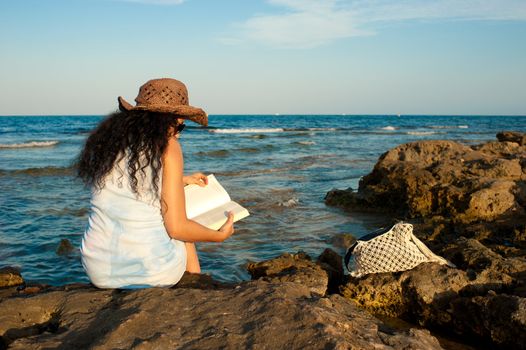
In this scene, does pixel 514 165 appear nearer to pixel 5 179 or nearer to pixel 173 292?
pixel 173 292

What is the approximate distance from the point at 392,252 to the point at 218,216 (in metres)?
1.44

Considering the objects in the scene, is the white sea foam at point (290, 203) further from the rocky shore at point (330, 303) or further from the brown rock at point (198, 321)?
the brown rock at point (198, 321)

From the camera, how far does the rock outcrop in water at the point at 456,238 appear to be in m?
3.43

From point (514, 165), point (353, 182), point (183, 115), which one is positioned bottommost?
point (353, 182)

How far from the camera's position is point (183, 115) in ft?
10.2

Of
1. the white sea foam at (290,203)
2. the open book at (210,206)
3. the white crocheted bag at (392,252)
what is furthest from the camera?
the white sea foam at (290,203)

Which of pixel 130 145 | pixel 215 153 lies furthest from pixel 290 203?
pixel 215 153

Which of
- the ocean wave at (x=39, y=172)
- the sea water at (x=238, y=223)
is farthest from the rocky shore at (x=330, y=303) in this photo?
the ocean wave at (x=39, y=172)

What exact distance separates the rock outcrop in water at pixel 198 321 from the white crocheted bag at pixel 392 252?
123cm

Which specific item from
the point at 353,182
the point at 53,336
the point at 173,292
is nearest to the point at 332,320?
the point at 173,292

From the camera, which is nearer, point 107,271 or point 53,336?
point 53,336

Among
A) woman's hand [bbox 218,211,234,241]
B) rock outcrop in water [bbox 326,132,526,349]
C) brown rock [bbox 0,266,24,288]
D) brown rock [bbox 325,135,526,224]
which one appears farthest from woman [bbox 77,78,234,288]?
brown rock [bbox 325,135,526,224]

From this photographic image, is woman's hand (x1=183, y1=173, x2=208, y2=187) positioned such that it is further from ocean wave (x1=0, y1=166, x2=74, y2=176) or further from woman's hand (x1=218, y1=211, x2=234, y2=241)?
ocean wave (x1=0, y1=166, x2=74, y2=176)

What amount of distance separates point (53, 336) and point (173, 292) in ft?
2.15
